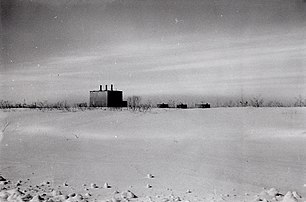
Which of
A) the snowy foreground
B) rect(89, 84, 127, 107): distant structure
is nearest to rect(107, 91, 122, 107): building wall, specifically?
rect(89, 84, 127, 107): distant structure

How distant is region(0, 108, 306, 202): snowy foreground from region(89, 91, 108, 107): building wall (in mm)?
3605

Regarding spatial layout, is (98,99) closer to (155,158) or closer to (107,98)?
(107,98)

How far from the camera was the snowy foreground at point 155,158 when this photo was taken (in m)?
2.75

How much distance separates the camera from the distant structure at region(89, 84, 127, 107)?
9777 mm

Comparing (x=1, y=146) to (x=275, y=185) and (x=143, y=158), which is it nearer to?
(x=143, y=158)

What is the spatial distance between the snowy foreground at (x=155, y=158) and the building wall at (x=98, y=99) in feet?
Result: 11.8

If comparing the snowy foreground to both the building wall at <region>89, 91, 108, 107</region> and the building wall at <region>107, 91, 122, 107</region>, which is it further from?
the building wall at <region>89, 91, 108, 107</region>

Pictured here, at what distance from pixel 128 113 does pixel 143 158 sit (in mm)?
3440

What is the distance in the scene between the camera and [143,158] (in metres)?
3.85

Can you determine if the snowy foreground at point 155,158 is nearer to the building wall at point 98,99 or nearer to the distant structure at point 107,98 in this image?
the distant structure at point 107,98

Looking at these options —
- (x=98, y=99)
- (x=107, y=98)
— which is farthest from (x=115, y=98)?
(x=98, y=99)

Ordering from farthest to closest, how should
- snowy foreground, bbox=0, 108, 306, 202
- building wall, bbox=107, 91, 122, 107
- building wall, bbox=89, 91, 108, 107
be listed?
building wall, bbox=89, 91, 108, 107, building wall, bbox=107, 91, 122, 107, snowy foreground, bbox=0, 108, 306, 202

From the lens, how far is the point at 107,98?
10.2 metres

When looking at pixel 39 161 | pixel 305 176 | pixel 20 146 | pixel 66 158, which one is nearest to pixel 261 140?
pixel 305 176
